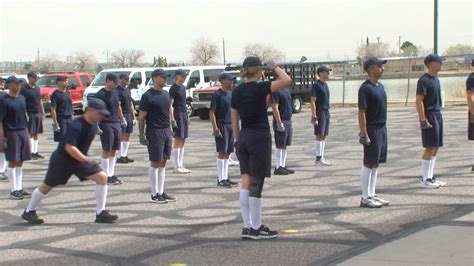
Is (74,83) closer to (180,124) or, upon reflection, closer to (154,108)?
(180,124)


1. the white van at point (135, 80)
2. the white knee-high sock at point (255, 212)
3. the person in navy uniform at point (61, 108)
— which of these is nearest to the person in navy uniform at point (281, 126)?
the person in navy uniform at point (61, 108)

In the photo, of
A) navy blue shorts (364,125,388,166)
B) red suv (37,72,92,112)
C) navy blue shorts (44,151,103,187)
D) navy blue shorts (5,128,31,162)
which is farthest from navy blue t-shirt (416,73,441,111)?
red suv (37,72,92,112)

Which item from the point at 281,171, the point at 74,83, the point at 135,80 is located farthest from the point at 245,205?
the point at 74,83

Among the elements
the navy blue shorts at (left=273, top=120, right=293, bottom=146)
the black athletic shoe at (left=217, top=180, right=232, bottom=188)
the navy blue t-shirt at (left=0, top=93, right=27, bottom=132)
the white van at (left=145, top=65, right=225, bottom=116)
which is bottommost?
the black athletic shoe at (left=217, top=180, right=232, bottom=188)

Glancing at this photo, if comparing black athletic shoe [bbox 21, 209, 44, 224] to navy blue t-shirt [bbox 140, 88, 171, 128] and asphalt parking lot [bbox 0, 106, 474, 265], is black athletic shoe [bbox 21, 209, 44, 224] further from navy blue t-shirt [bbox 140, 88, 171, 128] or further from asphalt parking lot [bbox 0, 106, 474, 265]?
navy blue t-shirt [bbox 140, 88, 171, 128]

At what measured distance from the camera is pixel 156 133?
8523 millimetres

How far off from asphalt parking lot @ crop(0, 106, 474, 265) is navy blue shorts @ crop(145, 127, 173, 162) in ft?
2.24

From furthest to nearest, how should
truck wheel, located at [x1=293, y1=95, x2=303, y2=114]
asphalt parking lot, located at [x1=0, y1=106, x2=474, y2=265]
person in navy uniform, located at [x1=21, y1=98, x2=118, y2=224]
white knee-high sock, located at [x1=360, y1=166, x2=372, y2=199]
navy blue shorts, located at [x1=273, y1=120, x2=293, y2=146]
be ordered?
truck wheel, located at [x1=293, y1=95, x2=303, y2=114], navy blue shorts, located at [x1=273, y1=120, x2=293, y2=146], white knee-high sock, located at [x1=360, y1=166, x2=372, y2=199], person in navy uniform, located at [x1=21, y1=98, x2=118, y2=224], asphalt parking lot, located at [x1=0, y1=106, x2=474, y2=265]

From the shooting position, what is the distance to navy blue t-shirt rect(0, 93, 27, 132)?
8.95 m

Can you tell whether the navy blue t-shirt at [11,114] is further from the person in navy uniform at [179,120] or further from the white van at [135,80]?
the white van at [135,80]

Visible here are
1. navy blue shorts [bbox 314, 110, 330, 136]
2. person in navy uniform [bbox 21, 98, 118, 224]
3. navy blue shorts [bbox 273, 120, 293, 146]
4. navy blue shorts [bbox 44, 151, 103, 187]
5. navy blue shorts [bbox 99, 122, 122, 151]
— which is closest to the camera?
person in navy uniform [bbox 21, 98, 118, 224]

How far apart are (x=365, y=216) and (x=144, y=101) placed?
3520 mm

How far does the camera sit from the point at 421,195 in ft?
27.6

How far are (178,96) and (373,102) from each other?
473 cm
